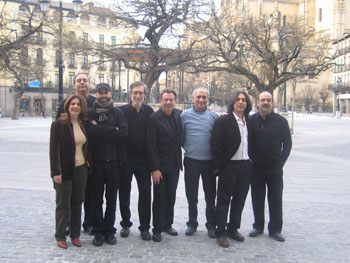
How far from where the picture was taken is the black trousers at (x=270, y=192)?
4918 mm

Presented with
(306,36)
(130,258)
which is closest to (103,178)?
(130,258)

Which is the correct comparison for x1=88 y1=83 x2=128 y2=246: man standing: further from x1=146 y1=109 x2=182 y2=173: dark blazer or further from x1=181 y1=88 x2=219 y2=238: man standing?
x1=181 y1=88 x2=219 y2=238: man standing

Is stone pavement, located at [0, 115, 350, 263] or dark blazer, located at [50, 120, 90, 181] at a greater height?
dark blazer, located at [50, 120, 90, 181]

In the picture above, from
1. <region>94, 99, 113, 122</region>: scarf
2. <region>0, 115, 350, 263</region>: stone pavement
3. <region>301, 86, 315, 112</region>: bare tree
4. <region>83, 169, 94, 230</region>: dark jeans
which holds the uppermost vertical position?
<region>301, 86, 315, 112</region>: bare tree

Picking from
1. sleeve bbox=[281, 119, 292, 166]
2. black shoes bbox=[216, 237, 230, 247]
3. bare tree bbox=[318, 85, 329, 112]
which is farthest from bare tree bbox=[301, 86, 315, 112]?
black shoes bbox=[216, 237, 230, 247]

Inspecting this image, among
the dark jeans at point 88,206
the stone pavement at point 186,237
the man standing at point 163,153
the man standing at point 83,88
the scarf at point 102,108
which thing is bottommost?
the stone pavement at point 186,237

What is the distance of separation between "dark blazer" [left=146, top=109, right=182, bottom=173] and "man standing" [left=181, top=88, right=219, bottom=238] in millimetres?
140

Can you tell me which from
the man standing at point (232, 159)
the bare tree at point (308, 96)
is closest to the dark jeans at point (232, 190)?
the man standing at point (232, 159)

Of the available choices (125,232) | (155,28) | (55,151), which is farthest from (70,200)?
(155,28)

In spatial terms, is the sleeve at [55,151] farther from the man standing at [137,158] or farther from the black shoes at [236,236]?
the black shoes at [236,236]

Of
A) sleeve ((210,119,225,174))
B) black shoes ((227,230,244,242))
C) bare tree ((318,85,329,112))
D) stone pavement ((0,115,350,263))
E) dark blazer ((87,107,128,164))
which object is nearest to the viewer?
stone pavement ((0,115,350,263))

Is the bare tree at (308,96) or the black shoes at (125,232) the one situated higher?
the bare tree at (308,96)

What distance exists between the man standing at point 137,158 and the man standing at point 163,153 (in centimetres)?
11

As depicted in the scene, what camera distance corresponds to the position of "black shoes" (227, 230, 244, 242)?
477 cm
